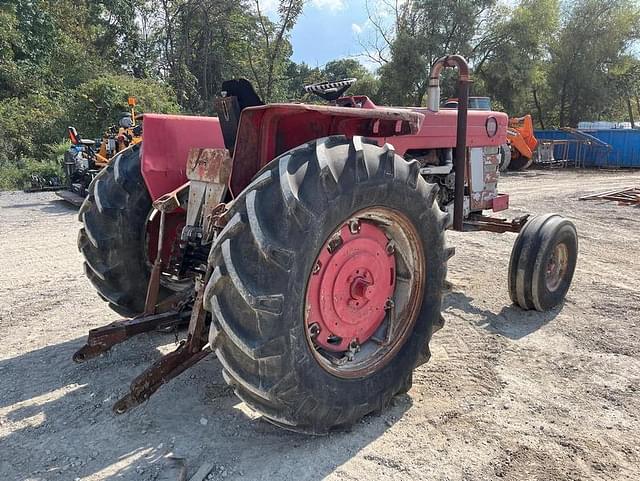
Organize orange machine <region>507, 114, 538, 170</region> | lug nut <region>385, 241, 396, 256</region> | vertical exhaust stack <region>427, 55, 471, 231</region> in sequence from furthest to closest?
orange machine <region>507, 114, 538, 170</region>
vertical exhaust stack <region>427, 55, 471, 231</region>
lug nut <region>385, 241, 396, 256</region>

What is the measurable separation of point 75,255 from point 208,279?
4601mm

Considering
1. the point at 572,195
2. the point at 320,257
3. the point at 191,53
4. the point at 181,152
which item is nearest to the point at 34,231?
the point at 181,152

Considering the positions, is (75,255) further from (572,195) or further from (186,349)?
(572,195)

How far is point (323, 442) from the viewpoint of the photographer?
2469 mm

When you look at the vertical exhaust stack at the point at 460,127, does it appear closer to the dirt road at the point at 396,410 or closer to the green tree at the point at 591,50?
the dirt road at the point at 396,410

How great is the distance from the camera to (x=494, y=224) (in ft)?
15.9

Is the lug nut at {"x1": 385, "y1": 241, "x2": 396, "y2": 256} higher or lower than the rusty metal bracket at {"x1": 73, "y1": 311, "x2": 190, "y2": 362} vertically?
higher

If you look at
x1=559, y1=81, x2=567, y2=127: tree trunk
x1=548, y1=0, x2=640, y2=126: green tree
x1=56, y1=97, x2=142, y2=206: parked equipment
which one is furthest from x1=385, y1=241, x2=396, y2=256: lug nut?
x1=559, y1=81, x2=567, y2=127: tree trunk

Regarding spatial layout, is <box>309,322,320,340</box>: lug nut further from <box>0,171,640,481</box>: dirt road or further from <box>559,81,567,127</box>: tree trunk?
<box>559,81,567,127</box>: tree trunk

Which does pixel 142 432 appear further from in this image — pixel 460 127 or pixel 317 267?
pixel 460 127

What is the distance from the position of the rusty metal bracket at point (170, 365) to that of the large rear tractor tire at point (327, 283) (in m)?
0.40

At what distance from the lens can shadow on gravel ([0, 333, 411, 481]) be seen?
2293mm

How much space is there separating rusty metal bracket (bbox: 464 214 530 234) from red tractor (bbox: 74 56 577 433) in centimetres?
111

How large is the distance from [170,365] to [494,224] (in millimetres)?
3362
